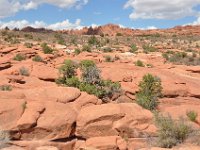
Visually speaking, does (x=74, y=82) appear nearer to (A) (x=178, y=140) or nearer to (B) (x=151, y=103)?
(B) (x=151, y=103)

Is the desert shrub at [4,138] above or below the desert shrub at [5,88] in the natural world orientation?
below

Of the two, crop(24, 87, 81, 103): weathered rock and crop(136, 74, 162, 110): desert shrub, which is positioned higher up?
crop(24, 87, 81, 103): weathered rock

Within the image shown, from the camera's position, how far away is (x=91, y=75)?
20016 millimetres

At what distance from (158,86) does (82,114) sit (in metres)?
6.01

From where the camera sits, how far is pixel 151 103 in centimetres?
1697

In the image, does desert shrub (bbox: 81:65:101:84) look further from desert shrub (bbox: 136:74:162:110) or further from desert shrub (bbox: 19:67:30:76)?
desert shrub (bbox: 19:67:30:76)

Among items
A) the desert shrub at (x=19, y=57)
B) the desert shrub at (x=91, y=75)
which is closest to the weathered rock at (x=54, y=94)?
the desert shrub at (x=91, y=75)

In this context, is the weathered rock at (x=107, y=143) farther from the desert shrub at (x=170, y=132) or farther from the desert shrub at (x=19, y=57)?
the desert shrub at (x=19, y=57)

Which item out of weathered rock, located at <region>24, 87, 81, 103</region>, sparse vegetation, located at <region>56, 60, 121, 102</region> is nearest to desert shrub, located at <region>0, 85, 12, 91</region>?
weathered rock, located at <region>24, 87, 81, 103</region>

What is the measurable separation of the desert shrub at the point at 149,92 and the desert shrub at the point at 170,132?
324 centimetres

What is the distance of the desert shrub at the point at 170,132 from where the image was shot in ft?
41.3

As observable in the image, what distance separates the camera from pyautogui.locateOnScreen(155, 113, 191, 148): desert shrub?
41.3 ft

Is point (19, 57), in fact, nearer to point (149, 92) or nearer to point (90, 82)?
point (90, 82)

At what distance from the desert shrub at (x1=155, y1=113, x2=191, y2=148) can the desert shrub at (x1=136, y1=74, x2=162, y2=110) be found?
10.6 feet
